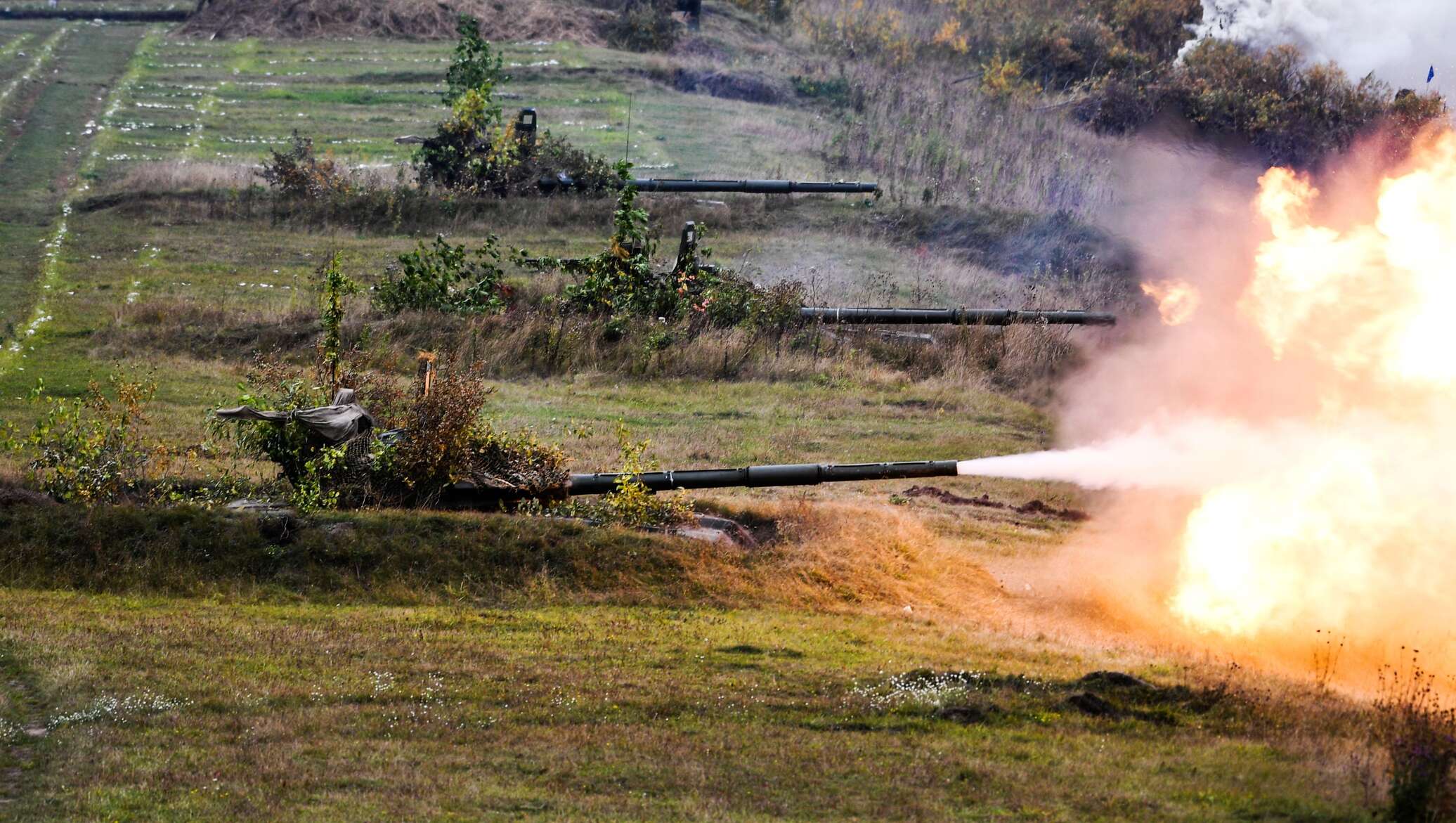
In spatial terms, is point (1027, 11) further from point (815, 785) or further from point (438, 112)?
point (815, 785)

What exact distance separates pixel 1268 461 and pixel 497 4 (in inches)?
1586

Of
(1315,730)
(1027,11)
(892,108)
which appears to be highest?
(1027,11)

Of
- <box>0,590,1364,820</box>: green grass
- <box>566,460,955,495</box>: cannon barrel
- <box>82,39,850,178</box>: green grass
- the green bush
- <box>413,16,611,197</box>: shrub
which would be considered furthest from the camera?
the green bush

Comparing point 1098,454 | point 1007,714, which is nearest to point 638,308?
point 1098,454

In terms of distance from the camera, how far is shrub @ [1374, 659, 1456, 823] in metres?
9.77

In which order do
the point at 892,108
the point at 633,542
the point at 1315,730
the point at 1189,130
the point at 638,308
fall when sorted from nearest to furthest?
the point at 1315,730, the point at 633,542, the point at 638,308, the point at 1189,130, the point at 892,108

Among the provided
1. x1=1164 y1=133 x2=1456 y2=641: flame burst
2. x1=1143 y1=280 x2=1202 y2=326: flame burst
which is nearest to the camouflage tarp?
x1=1164 y1=133 x2=1456 y2=641: flame burst

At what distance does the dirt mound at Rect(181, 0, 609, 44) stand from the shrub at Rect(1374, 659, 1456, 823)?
4323cm

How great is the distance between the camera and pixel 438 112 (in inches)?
1693

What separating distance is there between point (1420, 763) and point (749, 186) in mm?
27637

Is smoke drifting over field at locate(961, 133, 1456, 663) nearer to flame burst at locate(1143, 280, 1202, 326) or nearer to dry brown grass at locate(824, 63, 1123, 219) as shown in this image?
flame burst at locate(1143, 280, 1202, 326)

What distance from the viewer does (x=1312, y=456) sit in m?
18.1

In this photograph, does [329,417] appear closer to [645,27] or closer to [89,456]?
[89,456]

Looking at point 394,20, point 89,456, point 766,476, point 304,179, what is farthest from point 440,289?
point 394,20
